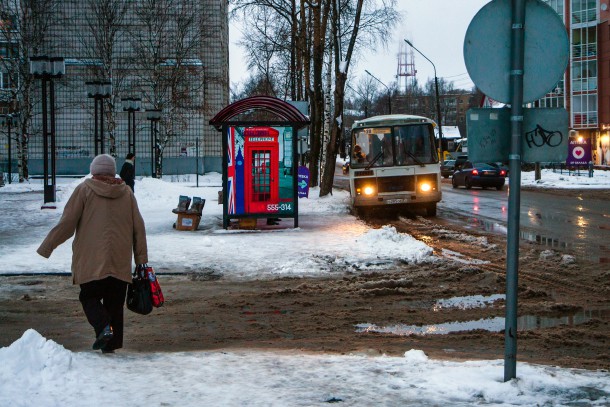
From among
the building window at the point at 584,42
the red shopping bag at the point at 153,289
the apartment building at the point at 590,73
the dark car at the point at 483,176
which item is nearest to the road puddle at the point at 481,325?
the red shopping bag at the point at 153,289

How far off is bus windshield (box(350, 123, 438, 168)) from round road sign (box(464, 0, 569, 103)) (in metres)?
18.2

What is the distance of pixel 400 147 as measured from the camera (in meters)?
23.4

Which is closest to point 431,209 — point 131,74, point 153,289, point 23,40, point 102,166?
point 153,289

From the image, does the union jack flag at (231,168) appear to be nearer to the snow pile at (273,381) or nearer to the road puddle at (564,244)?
the road puddle at (564,244)

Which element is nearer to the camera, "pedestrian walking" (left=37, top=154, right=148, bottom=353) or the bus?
"pedestrian walking" (left=37, top=154, right=148, bottom=353)

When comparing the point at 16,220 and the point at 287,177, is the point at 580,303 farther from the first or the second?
the point at 16,220

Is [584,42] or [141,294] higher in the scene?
[584,42]

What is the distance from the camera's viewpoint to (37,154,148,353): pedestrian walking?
662 centimetres

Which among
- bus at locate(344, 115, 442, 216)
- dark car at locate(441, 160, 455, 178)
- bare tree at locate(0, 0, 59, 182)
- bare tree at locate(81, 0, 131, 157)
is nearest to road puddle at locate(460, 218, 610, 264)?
bus at locate(344, 115, 442, 216)

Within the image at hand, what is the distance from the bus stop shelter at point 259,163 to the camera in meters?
18.1

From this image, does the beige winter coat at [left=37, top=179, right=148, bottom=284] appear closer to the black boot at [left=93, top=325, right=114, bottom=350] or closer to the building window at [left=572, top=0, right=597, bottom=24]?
the black boot at [left=93, top=325, right=114, bottom=350]

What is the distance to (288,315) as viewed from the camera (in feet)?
29.2

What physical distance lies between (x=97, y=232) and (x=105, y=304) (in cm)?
63

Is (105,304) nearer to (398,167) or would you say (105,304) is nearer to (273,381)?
(273,381)
